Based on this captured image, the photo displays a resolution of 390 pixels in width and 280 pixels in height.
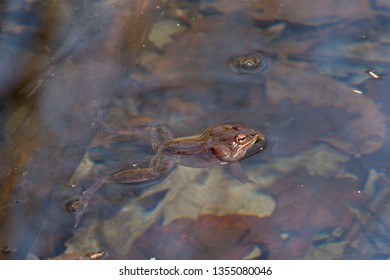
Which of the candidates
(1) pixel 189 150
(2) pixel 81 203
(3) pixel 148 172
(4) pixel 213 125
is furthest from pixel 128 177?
(4) pixel 213 125

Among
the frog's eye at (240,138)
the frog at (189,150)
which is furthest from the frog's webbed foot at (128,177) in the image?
the frog's eye at (240,138)

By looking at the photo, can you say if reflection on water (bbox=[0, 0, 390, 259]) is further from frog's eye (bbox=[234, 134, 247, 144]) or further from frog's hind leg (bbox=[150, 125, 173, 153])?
frog's eye (bbox=[234, 134, 247, 144])

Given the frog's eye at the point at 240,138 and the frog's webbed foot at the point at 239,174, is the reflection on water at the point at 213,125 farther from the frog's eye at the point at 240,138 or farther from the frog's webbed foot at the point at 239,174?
the frog's eye at the point at 240,138

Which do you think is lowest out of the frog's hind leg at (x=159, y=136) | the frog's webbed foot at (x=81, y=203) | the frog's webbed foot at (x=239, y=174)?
the frog's webbed foot at (x=239, y=174)

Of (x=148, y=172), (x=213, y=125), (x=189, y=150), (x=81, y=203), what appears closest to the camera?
(x=81, y=203)

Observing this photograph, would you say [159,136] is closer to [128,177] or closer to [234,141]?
[128,177]

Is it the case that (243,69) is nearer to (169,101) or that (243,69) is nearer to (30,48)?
(169,101)
